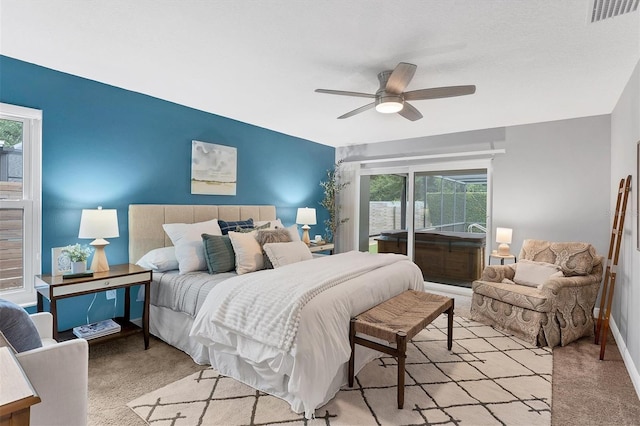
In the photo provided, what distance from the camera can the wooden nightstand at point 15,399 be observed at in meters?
0.87

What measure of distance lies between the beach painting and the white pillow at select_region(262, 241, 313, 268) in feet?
4.74

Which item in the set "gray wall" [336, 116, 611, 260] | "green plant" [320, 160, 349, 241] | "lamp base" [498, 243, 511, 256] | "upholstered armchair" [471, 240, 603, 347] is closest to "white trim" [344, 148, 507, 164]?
"gray wall" [336, 116, 611, 260]

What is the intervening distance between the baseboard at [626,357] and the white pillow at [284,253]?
9.10ft

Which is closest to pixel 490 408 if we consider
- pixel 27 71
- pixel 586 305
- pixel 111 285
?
pixel 586 305

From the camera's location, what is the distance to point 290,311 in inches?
82.4

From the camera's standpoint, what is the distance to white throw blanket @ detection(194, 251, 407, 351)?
209 centimetres

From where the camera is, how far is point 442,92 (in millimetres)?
2646

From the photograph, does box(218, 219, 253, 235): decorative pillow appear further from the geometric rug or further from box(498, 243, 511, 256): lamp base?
box(498, 243, 511, 256): lamp base

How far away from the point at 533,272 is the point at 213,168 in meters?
3.98

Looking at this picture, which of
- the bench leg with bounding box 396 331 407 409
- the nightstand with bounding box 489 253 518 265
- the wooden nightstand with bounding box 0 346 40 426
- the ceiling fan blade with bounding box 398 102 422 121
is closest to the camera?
the wooden nightstand with bounding box 0 346 40 426

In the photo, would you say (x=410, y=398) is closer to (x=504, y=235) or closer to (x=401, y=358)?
(x=401, y=358)

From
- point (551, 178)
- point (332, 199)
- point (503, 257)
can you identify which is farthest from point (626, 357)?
point (332, 199)

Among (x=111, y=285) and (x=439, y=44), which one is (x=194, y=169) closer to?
(x=111, y=285)

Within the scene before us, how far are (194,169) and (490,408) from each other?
3.74 m
